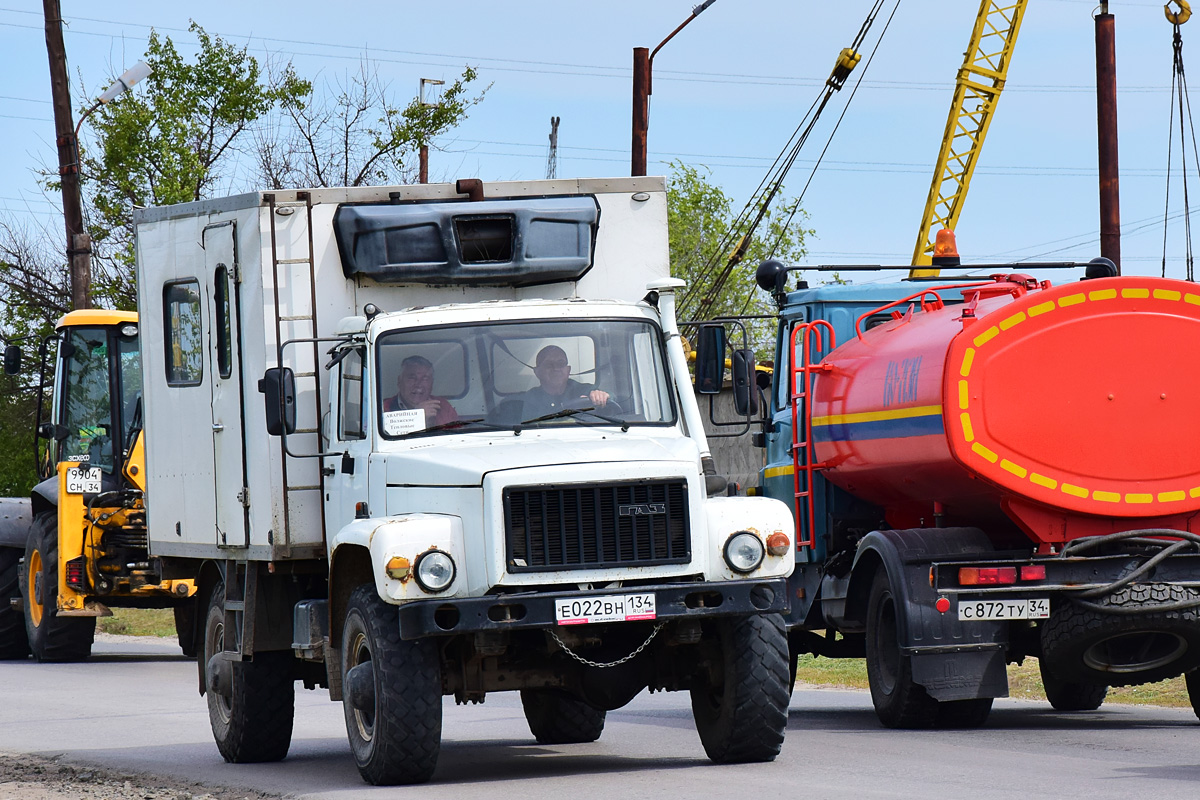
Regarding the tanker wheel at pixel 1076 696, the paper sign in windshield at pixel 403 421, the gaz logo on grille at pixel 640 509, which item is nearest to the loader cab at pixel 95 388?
the tanker wheel at pixel 1076 696

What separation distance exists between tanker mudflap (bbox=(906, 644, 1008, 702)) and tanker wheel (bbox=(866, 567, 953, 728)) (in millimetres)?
416

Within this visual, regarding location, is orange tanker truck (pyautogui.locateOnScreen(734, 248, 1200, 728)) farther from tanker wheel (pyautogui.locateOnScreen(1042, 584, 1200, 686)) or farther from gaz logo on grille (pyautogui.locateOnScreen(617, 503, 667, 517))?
gaz logo on grille (pyautogui.locateOnScreen(617, 503, 667, 517))

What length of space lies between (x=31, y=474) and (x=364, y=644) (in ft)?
95.5

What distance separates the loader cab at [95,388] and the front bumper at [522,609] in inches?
512

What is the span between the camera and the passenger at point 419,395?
10836mm

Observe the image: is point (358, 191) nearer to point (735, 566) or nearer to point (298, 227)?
point (298, 227)

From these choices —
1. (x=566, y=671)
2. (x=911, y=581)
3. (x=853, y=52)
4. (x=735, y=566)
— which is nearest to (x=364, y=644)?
(x=566, y=671)

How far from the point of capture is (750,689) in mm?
10508

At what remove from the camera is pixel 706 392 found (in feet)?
38.6

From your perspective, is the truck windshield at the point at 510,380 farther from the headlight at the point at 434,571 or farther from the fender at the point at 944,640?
the fender at the point at 944,640

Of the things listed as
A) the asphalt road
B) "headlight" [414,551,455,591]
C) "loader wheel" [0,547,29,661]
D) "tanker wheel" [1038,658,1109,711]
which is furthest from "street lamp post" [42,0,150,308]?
"headlight" [414,551,455,591]

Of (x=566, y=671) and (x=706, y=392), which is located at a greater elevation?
(x=706, y=392)

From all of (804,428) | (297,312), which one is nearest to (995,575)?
(804,428)

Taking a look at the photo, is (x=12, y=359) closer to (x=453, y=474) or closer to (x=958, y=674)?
(x=958, y=674)
